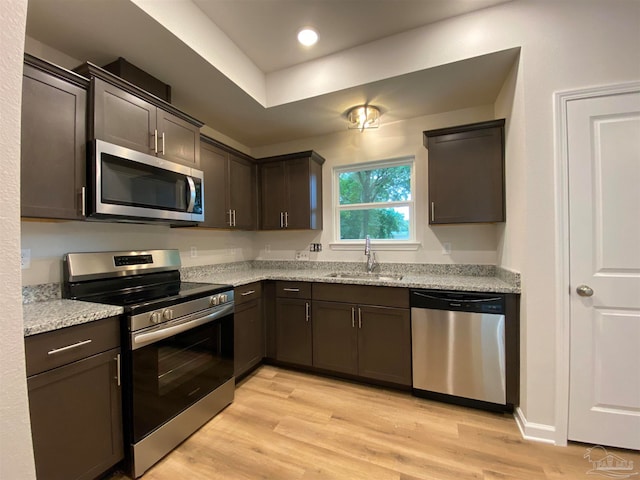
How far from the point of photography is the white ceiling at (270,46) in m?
1.62

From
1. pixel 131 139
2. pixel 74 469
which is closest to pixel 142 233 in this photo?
pixel 131 139

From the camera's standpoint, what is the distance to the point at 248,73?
2357 mm

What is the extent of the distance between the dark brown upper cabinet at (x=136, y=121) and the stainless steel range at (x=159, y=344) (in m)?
0.80

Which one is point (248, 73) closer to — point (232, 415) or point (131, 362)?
point (131, 362)

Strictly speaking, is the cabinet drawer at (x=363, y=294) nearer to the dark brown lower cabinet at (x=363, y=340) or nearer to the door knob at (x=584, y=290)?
the dark brown lower cabinet at (x=363, y=340)

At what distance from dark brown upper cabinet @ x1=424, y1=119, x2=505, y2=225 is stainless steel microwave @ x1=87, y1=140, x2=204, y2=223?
6.69 feet

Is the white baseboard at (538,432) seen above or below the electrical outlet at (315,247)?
below

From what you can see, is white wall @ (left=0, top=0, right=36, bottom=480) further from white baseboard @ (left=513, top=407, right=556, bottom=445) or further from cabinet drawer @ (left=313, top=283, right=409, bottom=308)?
white baseboard @ (left=513, top=407, right=556, bottom=445)

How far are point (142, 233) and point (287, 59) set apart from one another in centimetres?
191

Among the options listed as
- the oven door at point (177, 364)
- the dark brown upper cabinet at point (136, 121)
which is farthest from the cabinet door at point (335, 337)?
the dark brown upper cabinet at point (136, 121)

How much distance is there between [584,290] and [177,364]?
2.59 metres

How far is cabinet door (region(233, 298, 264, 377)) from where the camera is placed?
244cm

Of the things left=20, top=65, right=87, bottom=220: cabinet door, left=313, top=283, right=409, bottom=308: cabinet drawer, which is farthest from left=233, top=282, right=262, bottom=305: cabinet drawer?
left=20, top=65, right=87, bottom=220: cabinet door

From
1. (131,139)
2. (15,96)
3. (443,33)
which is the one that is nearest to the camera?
(15,96)
